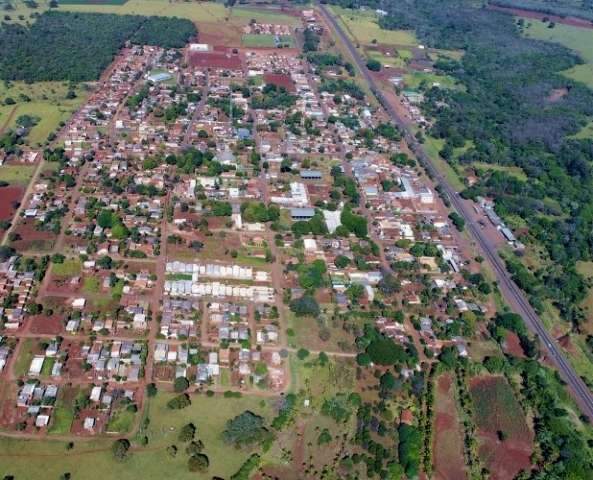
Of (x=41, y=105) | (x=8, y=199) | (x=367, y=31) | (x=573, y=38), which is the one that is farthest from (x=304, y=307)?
(x=573, y=38)

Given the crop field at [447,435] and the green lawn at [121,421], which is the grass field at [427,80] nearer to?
the crop field at [447,435]

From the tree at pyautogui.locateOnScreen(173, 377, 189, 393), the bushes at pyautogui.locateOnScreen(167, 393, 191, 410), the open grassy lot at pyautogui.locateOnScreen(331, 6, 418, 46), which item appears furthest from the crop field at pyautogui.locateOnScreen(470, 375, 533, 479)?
the open grassy lot at pyautogui.locateOnScreen(331, 6, 418, 46)

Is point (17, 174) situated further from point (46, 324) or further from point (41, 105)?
point (46, 324)

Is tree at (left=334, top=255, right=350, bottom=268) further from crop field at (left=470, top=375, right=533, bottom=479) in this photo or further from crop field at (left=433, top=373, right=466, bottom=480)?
crop field at (left=470, top=375, right=533, bottom=479)

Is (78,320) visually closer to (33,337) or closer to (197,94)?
(33,337)

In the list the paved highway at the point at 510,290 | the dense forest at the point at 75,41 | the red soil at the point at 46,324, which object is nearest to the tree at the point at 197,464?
the red soil at the point at 46,324

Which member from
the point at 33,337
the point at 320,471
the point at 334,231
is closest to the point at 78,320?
the point at 33,337
